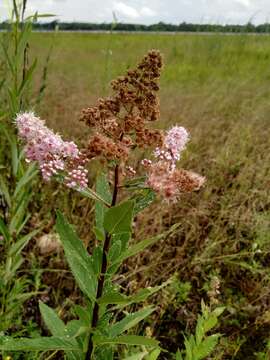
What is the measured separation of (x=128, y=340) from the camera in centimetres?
123

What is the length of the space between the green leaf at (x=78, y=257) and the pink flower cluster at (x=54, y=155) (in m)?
0.10

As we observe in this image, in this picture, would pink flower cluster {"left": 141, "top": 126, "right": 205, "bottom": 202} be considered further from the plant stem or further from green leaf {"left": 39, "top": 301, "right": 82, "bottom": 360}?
green leaf {"left": 39, "top": 301, "right": 82, "bottom": 360}

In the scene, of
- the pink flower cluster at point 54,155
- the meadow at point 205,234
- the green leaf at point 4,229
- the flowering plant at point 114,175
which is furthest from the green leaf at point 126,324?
the green leaf at point 4,229

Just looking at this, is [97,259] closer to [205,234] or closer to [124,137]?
[124,137]

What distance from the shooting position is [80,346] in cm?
133

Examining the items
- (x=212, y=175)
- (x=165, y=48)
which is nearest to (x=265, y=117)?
(x=212, y=175)

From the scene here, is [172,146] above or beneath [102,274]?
above

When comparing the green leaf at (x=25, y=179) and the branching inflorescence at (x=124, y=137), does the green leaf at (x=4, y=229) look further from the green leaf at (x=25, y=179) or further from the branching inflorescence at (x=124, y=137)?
the branching inflorescence at (x=124, y=137)

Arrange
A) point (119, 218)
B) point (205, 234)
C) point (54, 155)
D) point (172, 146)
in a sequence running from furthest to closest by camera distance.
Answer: point (205, 234)
point (172, 146)
point (54, 155)
point (119, 218)

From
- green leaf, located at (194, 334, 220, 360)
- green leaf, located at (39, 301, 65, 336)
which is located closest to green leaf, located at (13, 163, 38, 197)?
green leaf, located at (39, 301, 65, 336)

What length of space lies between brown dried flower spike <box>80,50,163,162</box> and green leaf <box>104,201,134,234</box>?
0.54 ft

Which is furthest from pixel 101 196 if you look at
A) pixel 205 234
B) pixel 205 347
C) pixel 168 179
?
pixel 205 234

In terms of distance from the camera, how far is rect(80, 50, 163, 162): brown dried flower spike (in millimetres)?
1236

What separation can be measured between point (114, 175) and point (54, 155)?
154 millimetres
